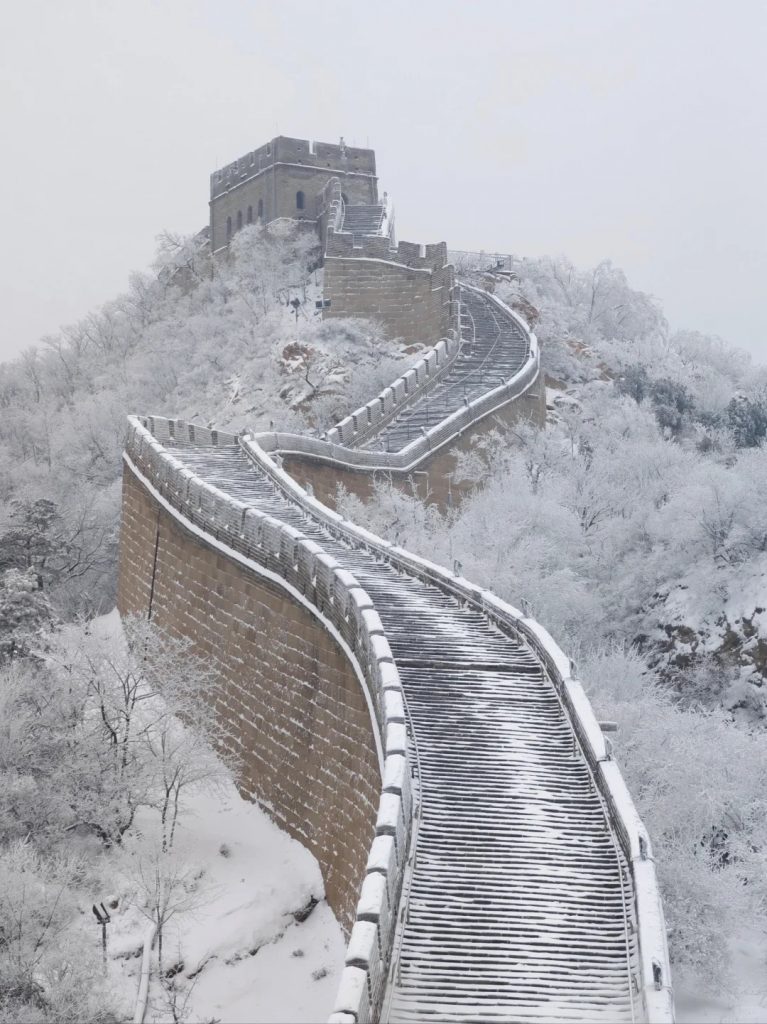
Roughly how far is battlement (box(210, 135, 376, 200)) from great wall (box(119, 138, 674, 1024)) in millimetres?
28821

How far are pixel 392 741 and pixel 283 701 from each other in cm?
633

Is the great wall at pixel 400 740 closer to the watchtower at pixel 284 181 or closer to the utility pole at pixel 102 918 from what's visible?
the utility pole at pixel 102 918

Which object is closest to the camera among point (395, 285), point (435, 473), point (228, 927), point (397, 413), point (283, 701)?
point (228, 927)

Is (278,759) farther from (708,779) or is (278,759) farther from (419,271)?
(419,271)

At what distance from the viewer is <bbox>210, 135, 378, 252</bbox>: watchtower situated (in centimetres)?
5597

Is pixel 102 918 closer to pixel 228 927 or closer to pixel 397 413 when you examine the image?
pixel 228 927

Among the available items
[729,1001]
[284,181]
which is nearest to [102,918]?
[729,1001]

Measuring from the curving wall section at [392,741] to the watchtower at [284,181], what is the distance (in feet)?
104

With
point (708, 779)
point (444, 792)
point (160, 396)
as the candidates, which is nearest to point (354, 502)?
point (708, 779)

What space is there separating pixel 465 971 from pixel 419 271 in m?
39.3

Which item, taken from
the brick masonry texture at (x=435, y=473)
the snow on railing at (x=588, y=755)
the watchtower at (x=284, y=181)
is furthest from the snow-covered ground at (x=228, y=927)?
the watchtower at (x=284, y=181)

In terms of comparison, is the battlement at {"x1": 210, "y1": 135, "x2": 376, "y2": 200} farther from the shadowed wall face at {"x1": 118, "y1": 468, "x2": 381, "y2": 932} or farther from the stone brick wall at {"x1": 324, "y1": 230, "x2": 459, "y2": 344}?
the shadowed wall face at {"x1": 118, "y1": 468, "x2": 381, "y2": 932}

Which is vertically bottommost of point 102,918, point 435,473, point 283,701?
point 102,918

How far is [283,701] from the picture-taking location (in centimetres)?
1850
